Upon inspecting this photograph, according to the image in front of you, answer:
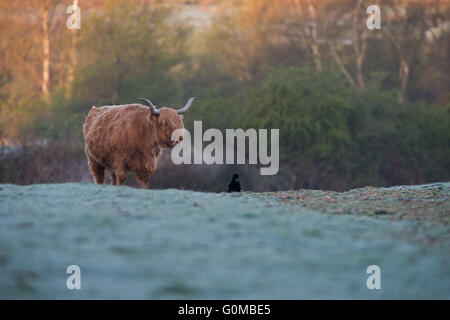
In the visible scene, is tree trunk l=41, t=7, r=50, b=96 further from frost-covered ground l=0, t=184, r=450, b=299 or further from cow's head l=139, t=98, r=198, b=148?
frost-covered ground l=0, t=184, r=450, b=299

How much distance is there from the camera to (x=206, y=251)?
586 centimetres

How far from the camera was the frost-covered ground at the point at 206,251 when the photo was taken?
515 cm

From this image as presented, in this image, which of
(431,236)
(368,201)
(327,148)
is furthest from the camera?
(327,148)

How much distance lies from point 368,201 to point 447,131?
28417mm

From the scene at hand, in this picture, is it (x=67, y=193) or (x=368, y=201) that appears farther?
(x=368, y=201)

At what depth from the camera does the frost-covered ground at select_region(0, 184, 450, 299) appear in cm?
515

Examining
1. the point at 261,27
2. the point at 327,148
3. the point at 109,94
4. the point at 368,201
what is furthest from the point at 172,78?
the point at 368,201

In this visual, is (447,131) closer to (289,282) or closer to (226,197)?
(226,197)

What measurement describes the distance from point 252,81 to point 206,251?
41.5m

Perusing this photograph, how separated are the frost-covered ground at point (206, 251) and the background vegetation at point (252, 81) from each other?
16.2 metres

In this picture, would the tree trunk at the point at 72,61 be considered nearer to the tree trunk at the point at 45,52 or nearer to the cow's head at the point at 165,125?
the tree trunk at the point at 45,52

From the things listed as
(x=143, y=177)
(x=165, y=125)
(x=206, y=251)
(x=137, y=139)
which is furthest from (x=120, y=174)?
(x=206, y=251)

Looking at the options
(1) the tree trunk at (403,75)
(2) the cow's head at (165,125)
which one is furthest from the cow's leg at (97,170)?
(1) the tree trunk at (403,75)
